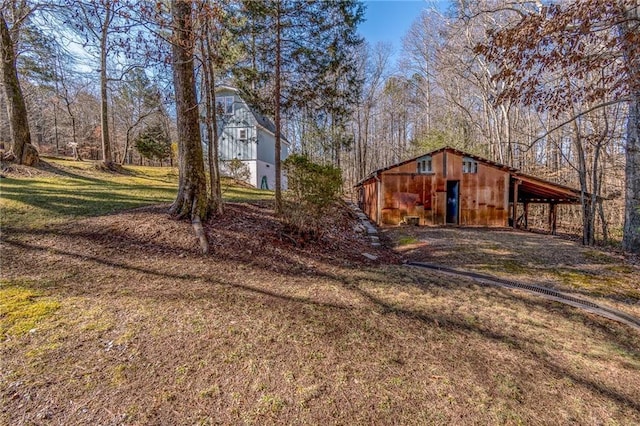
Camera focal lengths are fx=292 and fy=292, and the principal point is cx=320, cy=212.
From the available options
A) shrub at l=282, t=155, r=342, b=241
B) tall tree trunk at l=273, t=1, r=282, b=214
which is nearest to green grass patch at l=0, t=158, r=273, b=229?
tall tree trunk at l=273, t=1, r=282, b=214

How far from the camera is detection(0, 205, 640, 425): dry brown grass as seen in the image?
2055 millimetres

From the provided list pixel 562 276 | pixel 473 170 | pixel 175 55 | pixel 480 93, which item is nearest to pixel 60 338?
pixel 175 55

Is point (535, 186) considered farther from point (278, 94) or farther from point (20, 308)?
point (20, 308)

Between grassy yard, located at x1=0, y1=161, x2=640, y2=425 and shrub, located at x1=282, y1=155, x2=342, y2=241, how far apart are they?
1.57m

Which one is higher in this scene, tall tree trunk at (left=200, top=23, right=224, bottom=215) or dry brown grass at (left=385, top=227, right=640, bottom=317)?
tall tree trunk at (left=200, top=23, right=224, bottom=215)

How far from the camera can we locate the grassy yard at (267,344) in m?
2.06

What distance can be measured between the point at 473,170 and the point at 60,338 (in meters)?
13.7

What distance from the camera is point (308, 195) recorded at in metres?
6.70

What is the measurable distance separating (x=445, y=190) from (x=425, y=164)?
143cm

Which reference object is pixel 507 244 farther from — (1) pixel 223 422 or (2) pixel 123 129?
(2) pixel 123 129

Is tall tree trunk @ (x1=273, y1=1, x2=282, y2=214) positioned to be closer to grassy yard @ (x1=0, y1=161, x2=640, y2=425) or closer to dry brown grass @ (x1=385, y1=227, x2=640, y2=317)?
grassy yard @ (x1=0, y1=161, x2=640, y2=425)

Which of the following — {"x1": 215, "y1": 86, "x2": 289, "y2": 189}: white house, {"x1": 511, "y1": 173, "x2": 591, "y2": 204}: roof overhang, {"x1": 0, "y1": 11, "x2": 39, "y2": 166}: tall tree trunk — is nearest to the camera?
{"x1": 0, "y1": 11, "x2": 39, "y2": 166}: tall tree trunk

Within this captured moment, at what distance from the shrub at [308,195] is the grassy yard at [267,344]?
1.57 metres

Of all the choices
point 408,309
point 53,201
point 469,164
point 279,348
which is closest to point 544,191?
point 469,164
